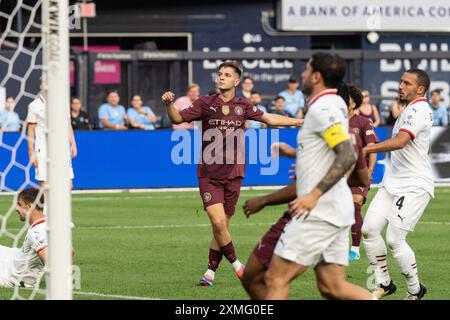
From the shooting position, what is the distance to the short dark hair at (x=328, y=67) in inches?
325

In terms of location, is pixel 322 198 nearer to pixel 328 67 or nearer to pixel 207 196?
pixel 328 67

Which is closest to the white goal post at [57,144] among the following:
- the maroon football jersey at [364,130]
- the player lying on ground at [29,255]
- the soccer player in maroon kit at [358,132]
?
the player lying on ground at [29,255]

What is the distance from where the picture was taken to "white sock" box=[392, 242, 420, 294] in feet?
35.8

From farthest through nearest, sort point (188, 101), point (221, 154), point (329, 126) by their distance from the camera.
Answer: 1. point (188, 101)
2. point (221, 154)
3. point (329, 126)

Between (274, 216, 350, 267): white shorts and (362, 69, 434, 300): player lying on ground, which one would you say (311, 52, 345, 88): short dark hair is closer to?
(274, 216, 350, 267): white shorts

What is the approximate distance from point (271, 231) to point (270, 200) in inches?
14.8

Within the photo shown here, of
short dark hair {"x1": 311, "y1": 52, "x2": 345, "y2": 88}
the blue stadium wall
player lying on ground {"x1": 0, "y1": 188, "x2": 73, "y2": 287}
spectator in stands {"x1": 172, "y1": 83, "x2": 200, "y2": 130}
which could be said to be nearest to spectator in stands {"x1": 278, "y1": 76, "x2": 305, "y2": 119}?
the blue stadium wall

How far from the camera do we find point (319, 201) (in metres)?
8.19

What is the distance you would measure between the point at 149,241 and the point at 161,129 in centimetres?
893

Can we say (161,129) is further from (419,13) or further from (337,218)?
(337,218)

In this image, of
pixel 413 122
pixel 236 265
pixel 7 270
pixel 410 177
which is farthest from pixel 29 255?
pixel 413 122

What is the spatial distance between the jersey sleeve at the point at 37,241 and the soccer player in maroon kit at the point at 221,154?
1857mm

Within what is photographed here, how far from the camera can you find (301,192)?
8.23 m
